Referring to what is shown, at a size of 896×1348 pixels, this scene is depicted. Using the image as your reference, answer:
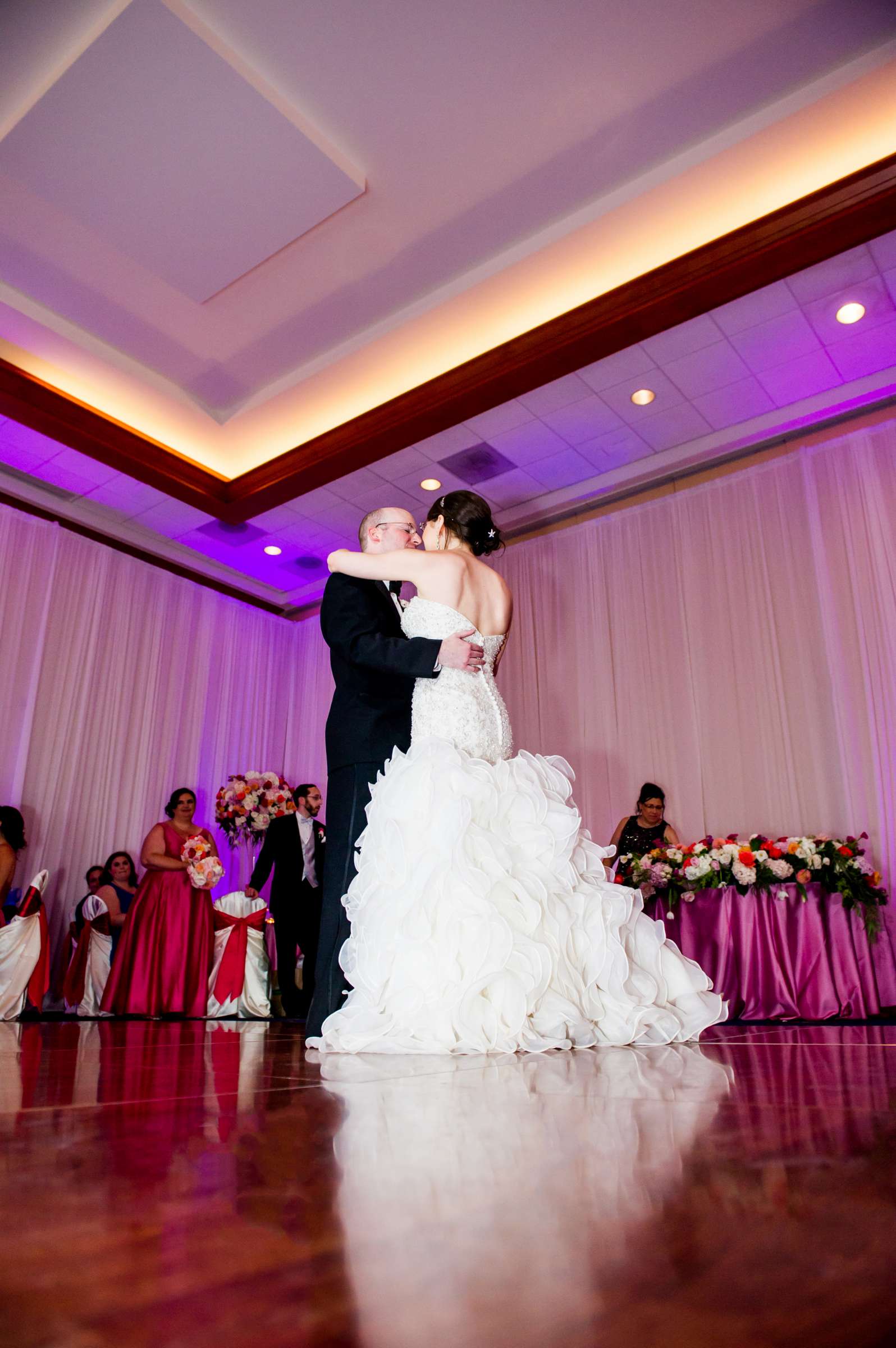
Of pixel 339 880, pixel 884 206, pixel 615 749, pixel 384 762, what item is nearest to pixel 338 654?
pixel 384 762

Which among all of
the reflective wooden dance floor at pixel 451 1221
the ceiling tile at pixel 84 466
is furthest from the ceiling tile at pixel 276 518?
the reflective wooden dance floor at pixel 451 1221

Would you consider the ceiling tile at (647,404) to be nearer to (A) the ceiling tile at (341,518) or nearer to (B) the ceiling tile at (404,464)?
(B) the ceiling tile at (404,464)

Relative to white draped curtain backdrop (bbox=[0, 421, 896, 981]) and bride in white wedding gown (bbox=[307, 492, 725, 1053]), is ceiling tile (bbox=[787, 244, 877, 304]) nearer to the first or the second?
white draped curtain backdrop (bbox=[0, 421, 896, 981])

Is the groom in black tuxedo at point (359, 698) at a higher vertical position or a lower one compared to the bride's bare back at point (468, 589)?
lower

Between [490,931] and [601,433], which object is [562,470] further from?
[490,931]

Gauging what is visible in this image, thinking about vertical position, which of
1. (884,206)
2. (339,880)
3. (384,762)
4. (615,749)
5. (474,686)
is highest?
(884,206)

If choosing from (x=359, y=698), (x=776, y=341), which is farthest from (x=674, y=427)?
(x=359, y=698)

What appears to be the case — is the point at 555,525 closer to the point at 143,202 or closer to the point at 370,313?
the point at 370,313

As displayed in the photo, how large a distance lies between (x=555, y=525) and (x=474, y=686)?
18.3 ft

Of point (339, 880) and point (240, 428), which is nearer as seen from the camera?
point (339, 880)

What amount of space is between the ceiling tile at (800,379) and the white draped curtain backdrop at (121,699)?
5225mm

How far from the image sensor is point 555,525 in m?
7.84

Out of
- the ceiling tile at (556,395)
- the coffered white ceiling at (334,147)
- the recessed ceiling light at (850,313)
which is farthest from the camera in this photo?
the ceiling tile at (556,395)

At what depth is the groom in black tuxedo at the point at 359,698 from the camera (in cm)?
240
